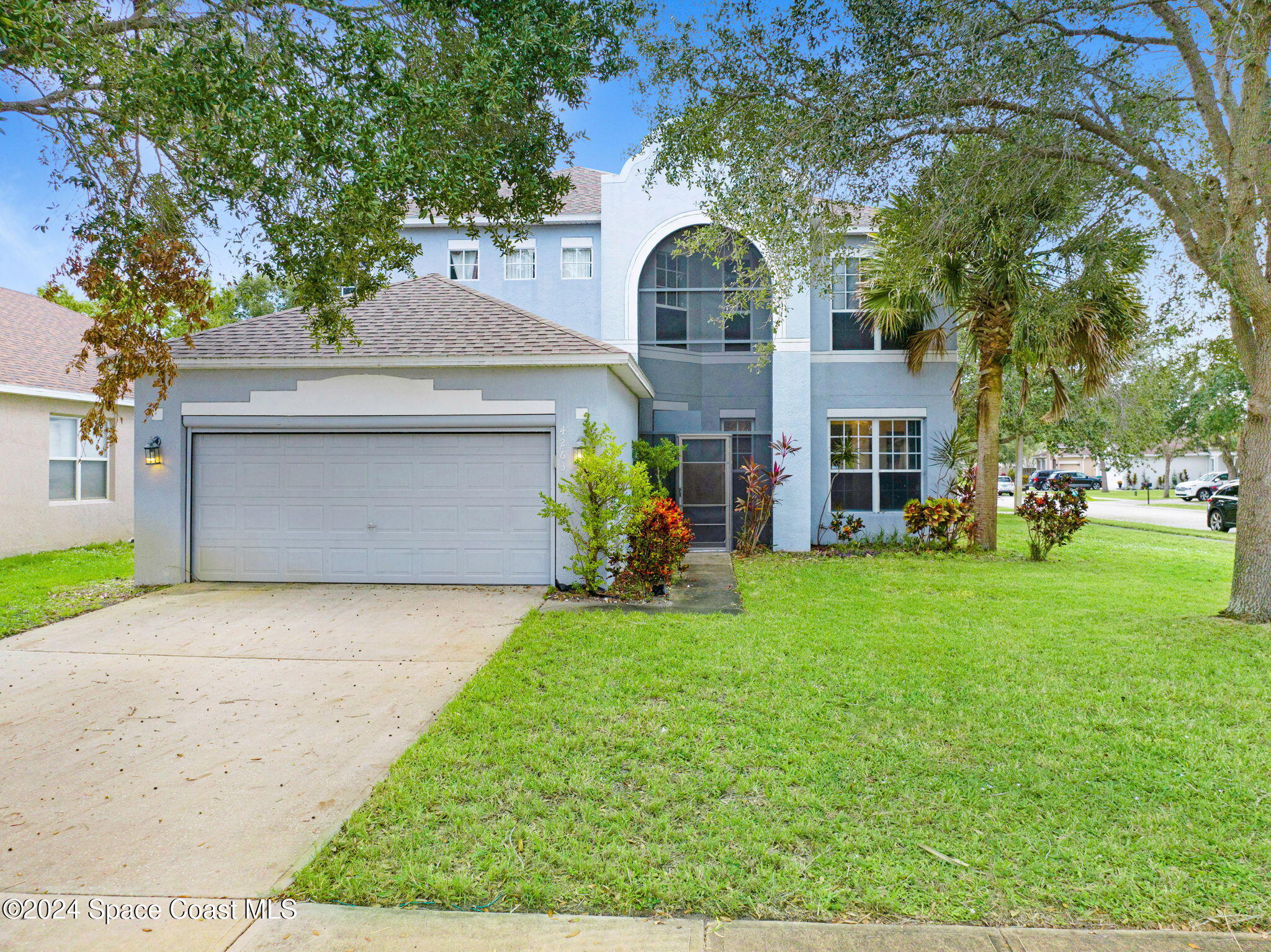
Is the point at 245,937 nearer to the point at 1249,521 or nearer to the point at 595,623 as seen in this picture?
the point at 595,623

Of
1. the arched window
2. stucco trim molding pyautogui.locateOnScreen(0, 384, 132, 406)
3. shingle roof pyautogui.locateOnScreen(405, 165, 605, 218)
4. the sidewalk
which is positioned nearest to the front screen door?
the arched window

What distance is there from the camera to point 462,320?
11.0 meters

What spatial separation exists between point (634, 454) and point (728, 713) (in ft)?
24.7

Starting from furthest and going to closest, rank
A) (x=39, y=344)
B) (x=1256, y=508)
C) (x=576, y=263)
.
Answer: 1. (x=576, y=263)
2. (x=39, y=344)
3. (x=1256, y=508)

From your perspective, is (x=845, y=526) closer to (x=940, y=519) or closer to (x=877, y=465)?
(x=877, y=465)

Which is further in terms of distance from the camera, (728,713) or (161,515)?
(161,515)

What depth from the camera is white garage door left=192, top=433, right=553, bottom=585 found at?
10273mm

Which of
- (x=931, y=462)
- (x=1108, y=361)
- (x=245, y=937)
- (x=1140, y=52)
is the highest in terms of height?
(x=1140, y=52)

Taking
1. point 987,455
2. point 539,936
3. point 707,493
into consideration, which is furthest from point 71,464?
point 987,455

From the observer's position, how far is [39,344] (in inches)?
582

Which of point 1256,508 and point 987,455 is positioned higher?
point 987,455

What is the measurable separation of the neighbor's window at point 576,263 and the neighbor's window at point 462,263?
2.13m

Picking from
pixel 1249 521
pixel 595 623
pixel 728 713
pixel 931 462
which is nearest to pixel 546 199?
pixel 595 623

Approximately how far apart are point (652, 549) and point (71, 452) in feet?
41.2
